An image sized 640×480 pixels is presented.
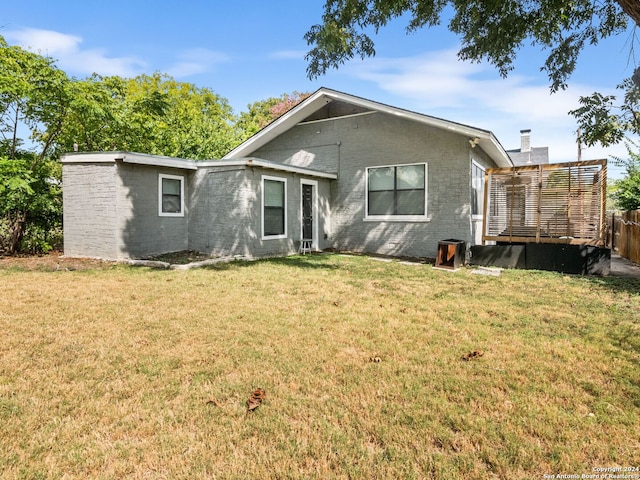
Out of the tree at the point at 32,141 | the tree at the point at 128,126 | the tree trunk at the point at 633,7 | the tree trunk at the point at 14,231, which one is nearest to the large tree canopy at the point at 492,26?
the tree trunk at the point at 633,7

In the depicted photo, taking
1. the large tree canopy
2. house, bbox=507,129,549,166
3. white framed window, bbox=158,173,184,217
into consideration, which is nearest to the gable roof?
the large tree canopy

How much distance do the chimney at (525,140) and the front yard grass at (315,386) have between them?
20753 mm

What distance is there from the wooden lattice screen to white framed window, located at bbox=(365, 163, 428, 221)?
192cm

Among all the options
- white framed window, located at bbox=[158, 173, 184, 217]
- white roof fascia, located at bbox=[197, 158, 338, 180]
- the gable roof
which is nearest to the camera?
white roof fascia, located at bbox=[197, 158, 338, 180]

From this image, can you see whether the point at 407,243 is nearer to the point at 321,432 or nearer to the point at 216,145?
the point at 321,432

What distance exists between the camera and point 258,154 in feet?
48.2

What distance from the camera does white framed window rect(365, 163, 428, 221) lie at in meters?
11.4

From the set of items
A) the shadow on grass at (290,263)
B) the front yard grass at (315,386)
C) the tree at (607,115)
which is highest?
the tree at (607,115)

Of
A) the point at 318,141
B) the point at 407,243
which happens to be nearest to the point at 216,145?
the point at 318,141

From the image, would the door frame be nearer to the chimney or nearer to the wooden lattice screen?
the wooden lattice screen

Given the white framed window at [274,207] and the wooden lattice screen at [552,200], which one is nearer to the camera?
the wooden lattice screen at [552,200]

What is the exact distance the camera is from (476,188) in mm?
11688

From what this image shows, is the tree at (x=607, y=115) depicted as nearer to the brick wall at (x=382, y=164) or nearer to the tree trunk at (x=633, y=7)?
the brick wall at (x=382, y=164)

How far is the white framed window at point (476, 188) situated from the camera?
1113cm
